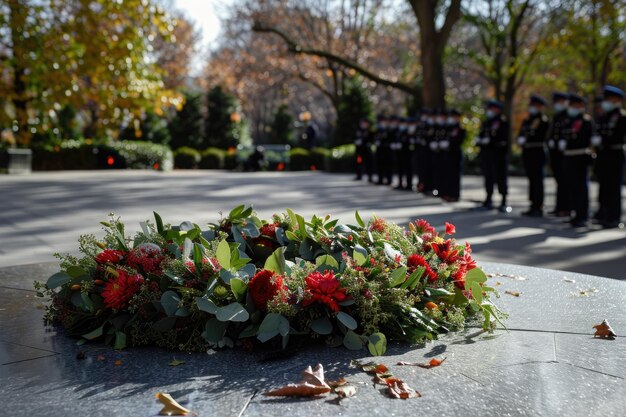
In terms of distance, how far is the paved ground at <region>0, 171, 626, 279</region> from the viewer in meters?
8.20

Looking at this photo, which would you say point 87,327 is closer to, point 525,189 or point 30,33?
point 30,33

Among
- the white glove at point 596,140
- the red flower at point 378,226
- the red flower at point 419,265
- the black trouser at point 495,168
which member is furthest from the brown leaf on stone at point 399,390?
the black trouser at point 495,168

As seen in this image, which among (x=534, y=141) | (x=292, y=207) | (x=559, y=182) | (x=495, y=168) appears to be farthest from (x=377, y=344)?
(x=495, y=168)

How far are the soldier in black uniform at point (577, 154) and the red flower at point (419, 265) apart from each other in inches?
348

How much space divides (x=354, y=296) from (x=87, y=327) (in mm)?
1419

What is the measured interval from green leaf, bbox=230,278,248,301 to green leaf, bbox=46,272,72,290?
105cm

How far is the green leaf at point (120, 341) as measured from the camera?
11.9 ft

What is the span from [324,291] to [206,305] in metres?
0.57

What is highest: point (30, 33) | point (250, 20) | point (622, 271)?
point (250, 20)

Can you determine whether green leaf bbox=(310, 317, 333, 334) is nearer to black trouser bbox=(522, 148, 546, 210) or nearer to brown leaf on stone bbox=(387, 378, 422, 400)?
brown leaf on stone bbox=(387, 378, 422, 400)

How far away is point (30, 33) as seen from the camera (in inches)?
695

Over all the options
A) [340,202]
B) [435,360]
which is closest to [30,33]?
[340,202]

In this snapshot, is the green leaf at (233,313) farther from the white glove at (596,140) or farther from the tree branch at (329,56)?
the tree branch at (329,56)

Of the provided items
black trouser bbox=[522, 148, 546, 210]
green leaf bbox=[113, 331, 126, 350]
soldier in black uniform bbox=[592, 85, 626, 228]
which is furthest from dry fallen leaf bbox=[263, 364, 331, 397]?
black trouser bbox=[522, 148, 546, 210]
